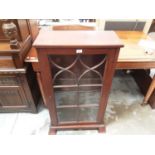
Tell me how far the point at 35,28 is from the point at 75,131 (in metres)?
1.17

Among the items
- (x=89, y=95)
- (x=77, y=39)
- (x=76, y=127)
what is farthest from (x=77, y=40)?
(x=76, y=127)

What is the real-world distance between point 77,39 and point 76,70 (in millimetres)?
228

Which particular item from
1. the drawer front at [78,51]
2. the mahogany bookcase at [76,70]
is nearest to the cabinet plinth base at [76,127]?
the mahogany bookcase at [76,70]

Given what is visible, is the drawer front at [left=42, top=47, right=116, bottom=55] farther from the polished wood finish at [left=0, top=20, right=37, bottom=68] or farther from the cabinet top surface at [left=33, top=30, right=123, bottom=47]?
the polished wood finish at [left=0, top=20, right=37, bottom=68]

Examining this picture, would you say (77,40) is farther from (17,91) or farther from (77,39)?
(17,91)

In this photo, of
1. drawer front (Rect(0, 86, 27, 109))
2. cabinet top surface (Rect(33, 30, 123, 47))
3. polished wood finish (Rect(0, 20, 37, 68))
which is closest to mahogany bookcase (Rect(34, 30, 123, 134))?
cabinet top surface (Rect(33, 30, 123, 47))

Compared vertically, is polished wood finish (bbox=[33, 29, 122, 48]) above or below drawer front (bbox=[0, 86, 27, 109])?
above

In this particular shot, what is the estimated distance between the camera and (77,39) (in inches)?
31.3

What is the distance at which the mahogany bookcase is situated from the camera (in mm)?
777

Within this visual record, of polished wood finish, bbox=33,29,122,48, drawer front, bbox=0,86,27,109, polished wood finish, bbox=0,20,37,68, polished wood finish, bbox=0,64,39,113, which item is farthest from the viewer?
drawer front, bbox=0,86,27,109

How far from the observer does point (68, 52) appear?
0.79 m

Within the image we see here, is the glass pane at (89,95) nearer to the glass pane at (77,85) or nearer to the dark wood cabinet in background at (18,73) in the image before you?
the glass pane at (77,85)
